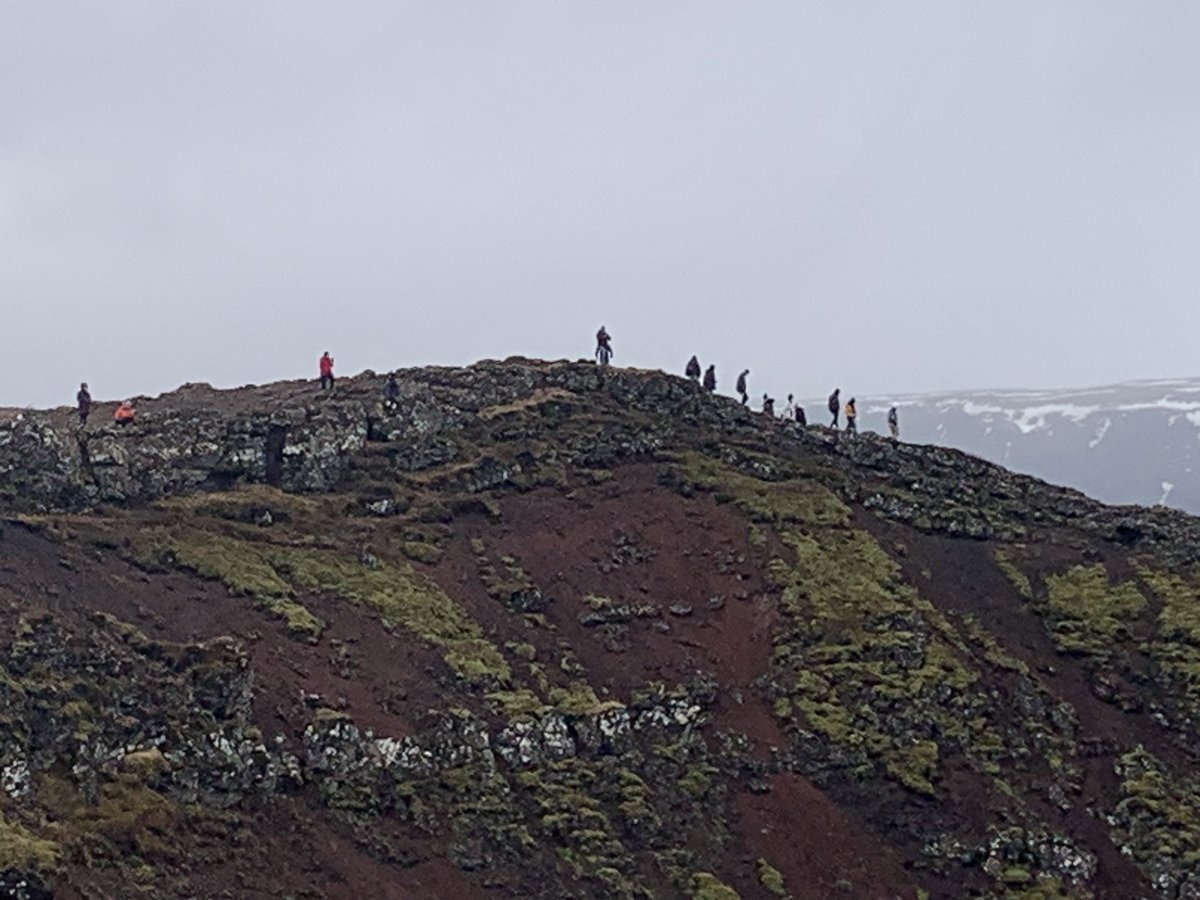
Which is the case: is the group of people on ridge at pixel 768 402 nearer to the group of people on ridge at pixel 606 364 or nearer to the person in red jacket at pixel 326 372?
the group of people on ridge at pixel 606 364

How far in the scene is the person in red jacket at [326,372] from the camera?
56.8m

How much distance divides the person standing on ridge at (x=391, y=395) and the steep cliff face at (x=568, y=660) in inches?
19.9

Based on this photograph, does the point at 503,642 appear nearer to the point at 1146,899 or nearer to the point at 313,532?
the point at 313,532

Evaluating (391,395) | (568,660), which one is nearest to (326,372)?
(391,395)

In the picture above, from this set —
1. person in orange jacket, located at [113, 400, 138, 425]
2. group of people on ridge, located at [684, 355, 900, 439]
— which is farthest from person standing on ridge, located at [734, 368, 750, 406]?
person in orange jacket, located at [113, 400, 138, 425]

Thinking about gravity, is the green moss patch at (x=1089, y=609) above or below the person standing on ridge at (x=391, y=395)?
below

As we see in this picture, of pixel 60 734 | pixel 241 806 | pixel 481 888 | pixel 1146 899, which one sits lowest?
pixel 1146 899

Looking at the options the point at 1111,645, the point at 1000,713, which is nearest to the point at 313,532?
the point at 1000,713

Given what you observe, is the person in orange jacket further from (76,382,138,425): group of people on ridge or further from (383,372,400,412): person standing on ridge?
(383,372,400,412): person standing on ridge

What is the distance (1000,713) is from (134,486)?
33.4m

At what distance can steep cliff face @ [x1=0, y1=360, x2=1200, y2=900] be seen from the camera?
32.8 metres

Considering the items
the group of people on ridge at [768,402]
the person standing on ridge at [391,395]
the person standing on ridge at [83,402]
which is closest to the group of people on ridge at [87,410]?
the person standing on ridge at [83,402]

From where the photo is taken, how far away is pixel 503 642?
43.2 m

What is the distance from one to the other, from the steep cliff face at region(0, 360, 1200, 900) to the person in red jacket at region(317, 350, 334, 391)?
5.16ft
